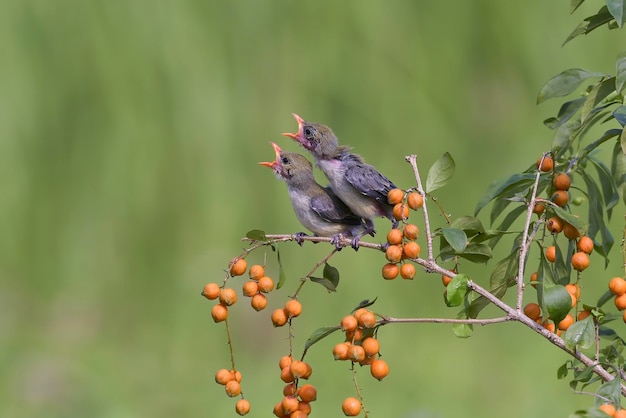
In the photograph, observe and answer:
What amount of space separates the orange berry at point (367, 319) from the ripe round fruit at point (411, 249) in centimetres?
13

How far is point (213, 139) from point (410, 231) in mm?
3208

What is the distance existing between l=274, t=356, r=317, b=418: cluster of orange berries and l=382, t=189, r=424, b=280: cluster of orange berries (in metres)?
0.22

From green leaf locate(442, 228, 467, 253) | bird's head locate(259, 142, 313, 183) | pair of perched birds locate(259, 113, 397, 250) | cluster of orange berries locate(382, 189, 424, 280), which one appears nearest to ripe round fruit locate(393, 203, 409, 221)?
cluster of orange berries locate(382, 189, 424, 280)

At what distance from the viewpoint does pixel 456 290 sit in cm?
160

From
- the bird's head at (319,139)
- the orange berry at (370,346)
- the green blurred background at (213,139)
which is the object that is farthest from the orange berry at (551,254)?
the green blurred background at (213,139)

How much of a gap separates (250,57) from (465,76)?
1072mm

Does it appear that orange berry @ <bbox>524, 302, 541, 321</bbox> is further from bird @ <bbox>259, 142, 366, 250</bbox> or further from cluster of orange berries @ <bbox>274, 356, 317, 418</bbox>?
bird @ <bbox>259, 142, 366, 250</bbox>

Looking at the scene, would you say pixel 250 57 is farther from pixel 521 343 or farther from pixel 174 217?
pixel 521 343

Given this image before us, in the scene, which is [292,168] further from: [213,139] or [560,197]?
[213,139]

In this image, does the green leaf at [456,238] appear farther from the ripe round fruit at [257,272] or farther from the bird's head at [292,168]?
the bird's head at [292,168]

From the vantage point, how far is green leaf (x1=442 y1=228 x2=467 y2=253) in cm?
161

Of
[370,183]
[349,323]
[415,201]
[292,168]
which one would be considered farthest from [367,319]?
[292,168]

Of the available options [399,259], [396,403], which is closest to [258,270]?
[399,259]

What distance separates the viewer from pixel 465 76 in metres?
4.91
